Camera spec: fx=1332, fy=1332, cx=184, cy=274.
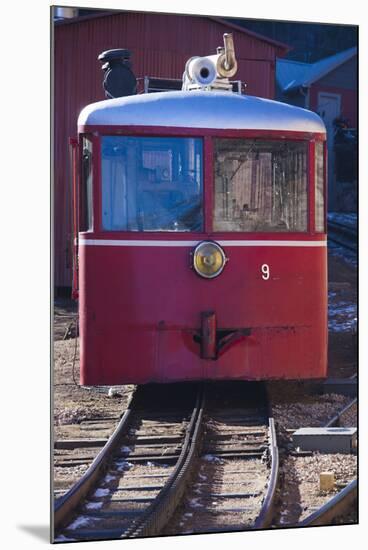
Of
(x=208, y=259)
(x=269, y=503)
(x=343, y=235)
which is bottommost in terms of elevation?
(x=269, y=503)

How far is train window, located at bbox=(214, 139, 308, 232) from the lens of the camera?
663cm

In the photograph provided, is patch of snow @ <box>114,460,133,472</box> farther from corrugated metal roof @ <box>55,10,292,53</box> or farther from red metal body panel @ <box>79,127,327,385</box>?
corrugated metal roof @ <box>55,10,292,53</box>

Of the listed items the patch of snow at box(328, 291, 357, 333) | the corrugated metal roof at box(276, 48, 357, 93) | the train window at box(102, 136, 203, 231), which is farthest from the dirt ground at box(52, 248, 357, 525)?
the corrugated metal roof at box(276, 48, 357, 93)

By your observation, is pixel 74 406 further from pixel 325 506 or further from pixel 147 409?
pixel 325 506

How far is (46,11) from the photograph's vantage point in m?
5.94

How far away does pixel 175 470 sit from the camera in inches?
245

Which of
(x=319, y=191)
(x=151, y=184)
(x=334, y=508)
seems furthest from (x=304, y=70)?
(x=334, y=508)

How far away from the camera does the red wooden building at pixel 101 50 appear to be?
6250 mm

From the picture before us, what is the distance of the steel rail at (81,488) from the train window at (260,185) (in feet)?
3.94

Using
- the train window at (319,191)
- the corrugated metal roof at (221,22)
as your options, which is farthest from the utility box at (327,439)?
the corrugated metal roof at (221,22)

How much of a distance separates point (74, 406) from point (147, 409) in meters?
0.61

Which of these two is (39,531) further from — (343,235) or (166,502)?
(343,235)

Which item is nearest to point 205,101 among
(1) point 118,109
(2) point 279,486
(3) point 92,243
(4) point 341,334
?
(1) point 118,109

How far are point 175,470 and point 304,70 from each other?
218 cm
